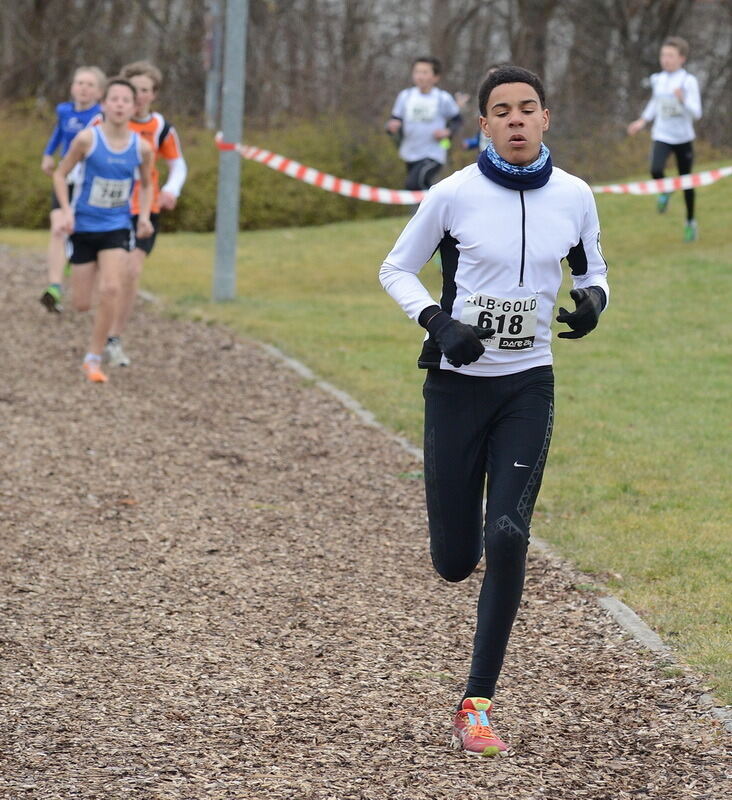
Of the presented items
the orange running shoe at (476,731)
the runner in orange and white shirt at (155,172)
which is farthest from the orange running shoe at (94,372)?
the orange running shoe at (476,731)

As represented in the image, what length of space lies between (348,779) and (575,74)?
3638 centimetres

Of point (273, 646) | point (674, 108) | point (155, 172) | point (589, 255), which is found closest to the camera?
point (589, 255)

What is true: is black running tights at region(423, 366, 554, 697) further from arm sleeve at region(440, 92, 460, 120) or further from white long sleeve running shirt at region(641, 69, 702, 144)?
white long sleeve running shirt at region(641, 69, 702, 144)

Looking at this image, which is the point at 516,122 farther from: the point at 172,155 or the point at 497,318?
the point at 172,155

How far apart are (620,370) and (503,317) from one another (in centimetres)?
716

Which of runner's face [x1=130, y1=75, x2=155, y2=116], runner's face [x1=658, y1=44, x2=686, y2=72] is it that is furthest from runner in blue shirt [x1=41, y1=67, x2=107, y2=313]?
runner's face [x1=658, y1=44, x2=686, y2=72]

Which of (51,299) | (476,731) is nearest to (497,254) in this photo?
(476,731)

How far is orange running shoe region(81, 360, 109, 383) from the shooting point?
34.1 feet

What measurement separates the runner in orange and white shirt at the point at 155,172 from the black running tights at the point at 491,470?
6696 mm

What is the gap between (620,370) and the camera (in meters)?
11.2

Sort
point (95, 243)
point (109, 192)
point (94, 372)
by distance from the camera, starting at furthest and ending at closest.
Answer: point (94, 372) → point (95, 243) → point (109, 192)

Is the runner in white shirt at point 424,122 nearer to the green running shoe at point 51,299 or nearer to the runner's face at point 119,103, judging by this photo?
the green running shoe at point 51,299

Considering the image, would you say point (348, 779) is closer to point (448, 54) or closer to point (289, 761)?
point (289, 761)

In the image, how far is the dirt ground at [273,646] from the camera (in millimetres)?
4176
